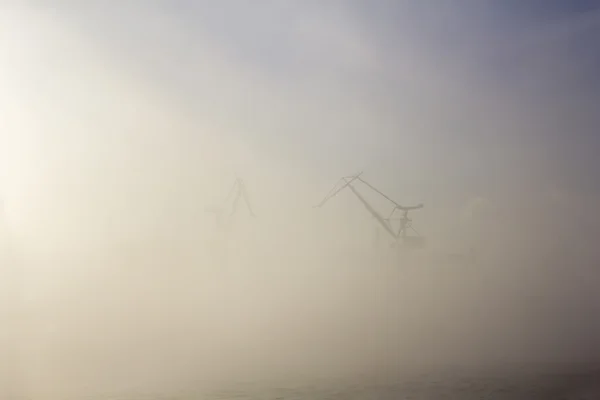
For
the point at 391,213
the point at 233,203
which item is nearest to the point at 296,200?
the point at 233,203

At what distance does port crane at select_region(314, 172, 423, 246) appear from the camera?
273cm

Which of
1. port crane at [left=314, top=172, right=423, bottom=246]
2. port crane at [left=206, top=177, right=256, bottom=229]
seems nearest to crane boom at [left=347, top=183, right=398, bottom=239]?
port crane at [left=314, top=172, right=423, bottom=246]

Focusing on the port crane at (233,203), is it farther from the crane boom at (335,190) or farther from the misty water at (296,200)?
the crane boom at (335,190)

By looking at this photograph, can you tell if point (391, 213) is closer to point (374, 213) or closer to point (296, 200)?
point (374, 213)

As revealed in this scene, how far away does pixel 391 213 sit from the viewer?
2.76 metres

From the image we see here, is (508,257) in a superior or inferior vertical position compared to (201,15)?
inferior

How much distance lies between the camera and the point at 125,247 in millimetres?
2602

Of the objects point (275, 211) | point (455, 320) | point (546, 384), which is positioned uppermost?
point (275, 211)

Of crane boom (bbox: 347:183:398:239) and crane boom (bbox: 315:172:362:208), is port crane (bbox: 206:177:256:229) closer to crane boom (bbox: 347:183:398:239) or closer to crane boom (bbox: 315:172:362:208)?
crane boom (bbox: 315:172:362:208)

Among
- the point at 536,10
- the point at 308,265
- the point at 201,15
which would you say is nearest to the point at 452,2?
the point at 536,10

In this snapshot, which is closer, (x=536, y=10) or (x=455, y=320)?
(x=455, y=320)

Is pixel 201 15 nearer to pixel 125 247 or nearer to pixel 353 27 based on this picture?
pixel 353 27

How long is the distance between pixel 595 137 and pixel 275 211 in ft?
5.57

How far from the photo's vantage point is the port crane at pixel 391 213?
2.73 meters
